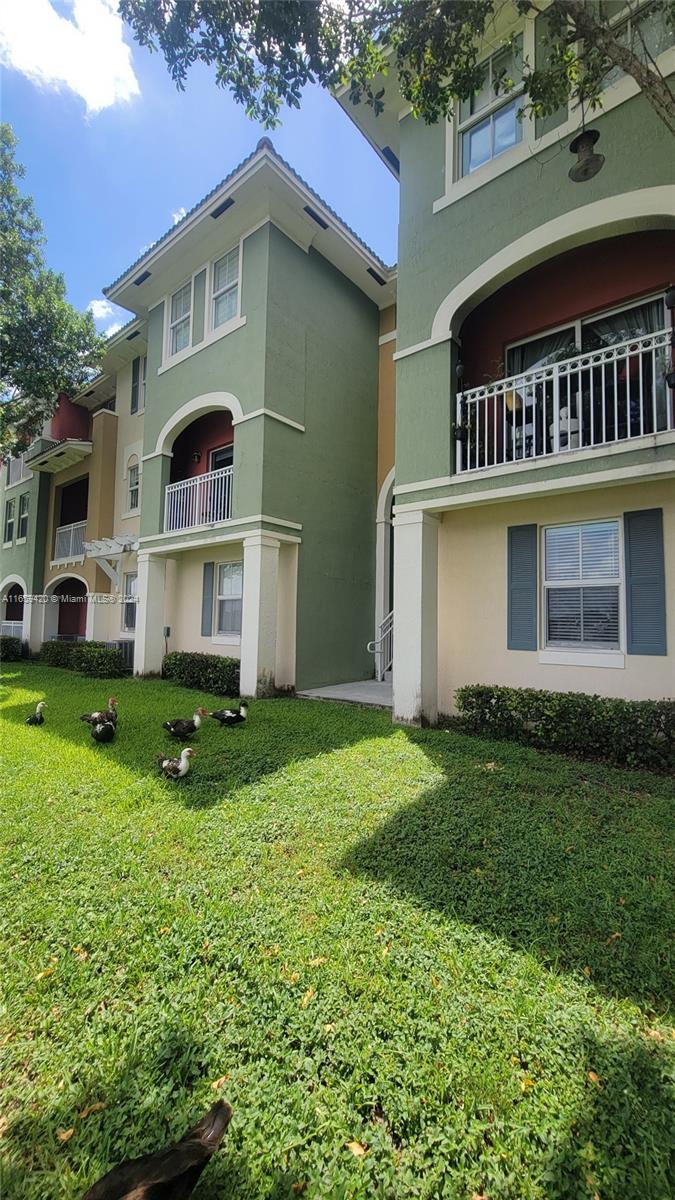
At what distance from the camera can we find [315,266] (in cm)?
1063

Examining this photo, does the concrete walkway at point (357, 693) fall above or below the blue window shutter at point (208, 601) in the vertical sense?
below

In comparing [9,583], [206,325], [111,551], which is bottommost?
[9,583]

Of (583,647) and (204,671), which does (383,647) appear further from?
(583,647)

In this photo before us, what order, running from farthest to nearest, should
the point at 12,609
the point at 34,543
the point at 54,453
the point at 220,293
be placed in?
the point at 12,609 → the point at 34,543 → the point at 54,453 → the point at 220,293

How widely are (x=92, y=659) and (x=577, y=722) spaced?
455 inches

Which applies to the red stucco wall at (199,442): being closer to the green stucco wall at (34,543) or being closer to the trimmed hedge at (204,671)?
the trimmed hedge at (204,671)

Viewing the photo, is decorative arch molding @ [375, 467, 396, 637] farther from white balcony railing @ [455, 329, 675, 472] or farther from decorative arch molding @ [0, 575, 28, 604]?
decorative arch molding @ [0, 575, 28, 604]

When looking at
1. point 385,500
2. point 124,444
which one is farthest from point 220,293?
point 124,444

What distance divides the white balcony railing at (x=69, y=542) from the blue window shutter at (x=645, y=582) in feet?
51.0

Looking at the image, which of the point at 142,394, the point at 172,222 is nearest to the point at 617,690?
the point at 172,222

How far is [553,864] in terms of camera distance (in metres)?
3.32

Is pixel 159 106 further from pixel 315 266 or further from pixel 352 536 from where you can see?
pixel 352 536

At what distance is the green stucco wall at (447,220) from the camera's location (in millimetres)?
5652

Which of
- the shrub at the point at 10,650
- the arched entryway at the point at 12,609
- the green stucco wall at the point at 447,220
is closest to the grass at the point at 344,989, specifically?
the green stucco wall at the point at 447,220
